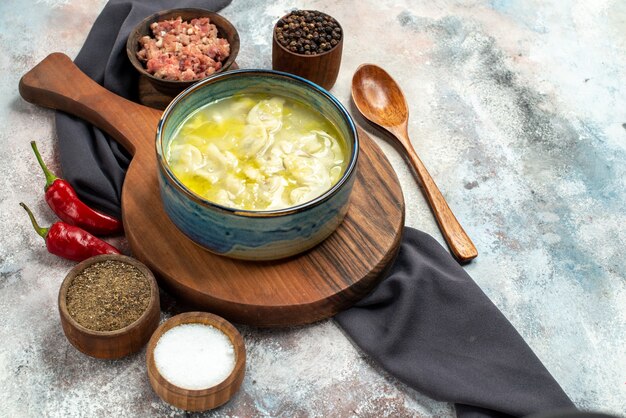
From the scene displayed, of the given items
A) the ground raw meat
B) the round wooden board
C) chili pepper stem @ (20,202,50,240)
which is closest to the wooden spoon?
the round wooden board

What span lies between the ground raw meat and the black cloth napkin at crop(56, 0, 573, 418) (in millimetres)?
393

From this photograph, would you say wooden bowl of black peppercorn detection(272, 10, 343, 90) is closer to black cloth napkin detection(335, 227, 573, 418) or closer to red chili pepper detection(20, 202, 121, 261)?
black cloth napkin detection(335, 227, 573, 418)

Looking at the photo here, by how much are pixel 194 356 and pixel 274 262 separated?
0.42m

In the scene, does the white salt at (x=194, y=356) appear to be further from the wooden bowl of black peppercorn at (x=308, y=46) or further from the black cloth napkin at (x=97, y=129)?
the wooden bowl of black peppercorn at (x=308, y=46)

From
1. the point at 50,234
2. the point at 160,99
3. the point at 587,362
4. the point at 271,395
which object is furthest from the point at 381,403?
the point at 160,99

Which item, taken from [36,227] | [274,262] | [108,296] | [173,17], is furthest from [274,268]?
[173,17]

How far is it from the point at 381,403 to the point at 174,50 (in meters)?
1.55

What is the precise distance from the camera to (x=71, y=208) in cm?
264

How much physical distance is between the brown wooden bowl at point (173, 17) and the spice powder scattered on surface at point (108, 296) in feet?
2.61

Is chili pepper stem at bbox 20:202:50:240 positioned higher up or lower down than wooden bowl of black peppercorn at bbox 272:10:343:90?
lower down

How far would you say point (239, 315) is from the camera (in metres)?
2.40

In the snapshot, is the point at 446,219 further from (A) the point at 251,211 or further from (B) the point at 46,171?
(B) the point at 46,171

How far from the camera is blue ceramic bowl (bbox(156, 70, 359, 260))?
2.26 m

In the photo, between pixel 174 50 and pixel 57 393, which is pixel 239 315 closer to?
pixel 57 393
